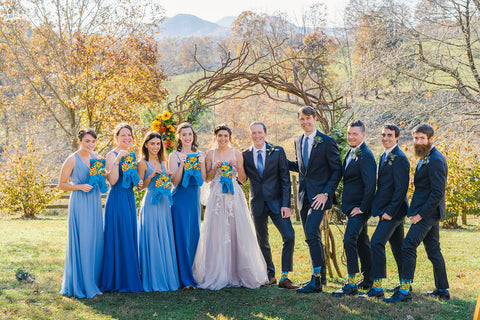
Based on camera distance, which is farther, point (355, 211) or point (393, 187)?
point (355, 211)

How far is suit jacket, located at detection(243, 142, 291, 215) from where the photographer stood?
577cm

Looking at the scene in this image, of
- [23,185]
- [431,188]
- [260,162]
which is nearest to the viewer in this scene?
[431,188]

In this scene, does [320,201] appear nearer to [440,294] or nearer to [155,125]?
[440,294]

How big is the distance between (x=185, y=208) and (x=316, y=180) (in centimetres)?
182

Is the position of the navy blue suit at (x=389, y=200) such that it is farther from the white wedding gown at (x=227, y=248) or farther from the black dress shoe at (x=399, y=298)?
the white wedding gown at (x=227, y=248)

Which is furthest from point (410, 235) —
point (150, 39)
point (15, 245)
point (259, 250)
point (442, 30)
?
point (150, 39)

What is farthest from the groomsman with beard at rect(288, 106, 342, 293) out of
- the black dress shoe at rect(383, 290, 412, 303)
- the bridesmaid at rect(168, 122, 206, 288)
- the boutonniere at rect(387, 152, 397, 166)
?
the bridesmaid at rect(168, 122, 206, 288)

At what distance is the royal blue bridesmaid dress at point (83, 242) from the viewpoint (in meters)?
5.38

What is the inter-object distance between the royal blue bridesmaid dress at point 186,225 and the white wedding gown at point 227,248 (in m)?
0.12

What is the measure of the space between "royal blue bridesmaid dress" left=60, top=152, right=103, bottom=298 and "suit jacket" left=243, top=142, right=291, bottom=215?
209 cm

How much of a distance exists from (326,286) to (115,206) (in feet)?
9.93

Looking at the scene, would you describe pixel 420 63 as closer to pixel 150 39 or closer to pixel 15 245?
pixel 150 39

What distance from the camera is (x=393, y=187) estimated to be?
502 cm

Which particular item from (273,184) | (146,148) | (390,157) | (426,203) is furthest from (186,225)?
(426,203)
